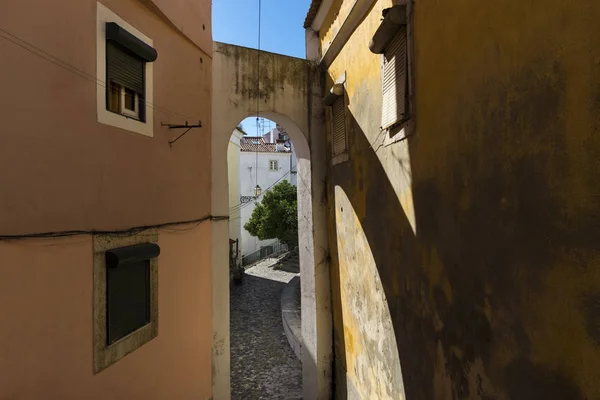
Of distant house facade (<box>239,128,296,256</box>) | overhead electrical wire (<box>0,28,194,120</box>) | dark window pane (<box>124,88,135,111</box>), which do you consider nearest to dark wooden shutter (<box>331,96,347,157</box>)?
dark window pane (<box>124,88,135,111</box>)

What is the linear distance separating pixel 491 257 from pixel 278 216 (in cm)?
1564

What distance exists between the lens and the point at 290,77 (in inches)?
282

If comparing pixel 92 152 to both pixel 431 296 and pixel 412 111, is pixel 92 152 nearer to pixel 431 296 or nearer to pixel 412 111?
pixel 412 111

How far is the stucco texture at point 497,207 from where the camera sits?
6.27 ft

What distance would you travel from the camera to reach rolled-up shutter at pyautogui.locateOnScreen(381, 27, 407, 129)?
3.92m

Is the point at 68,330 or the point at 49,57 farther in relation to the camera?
the point at 68,330

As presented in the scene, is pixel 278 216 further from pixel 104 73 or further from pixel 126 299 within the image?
pixel 104 73

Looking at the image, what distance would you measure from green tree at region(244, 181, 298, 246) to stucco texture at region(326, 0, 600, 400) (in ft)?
44.5

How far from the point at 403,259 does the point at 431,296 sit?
2.19 feet

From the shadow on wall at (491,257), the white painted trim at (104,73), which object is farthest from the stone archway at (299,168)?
the shadow on wall at (491,257)

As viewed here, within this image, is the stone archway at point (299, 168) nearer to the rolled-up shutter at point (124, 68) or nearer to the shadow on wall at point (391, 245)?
the shadow on wall at point (391, 245)

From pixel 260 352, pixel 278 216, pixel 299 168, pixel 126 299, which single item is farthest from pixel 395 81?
pixel 278 216

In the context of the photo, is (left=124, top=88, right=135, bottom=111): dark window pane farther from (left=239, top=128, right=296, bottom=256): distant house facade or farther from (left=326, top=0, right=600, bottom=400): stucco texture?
(left=239, top=128, right=296, bottom=256): distant house facade

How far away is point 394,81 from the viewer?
415 centimetres
